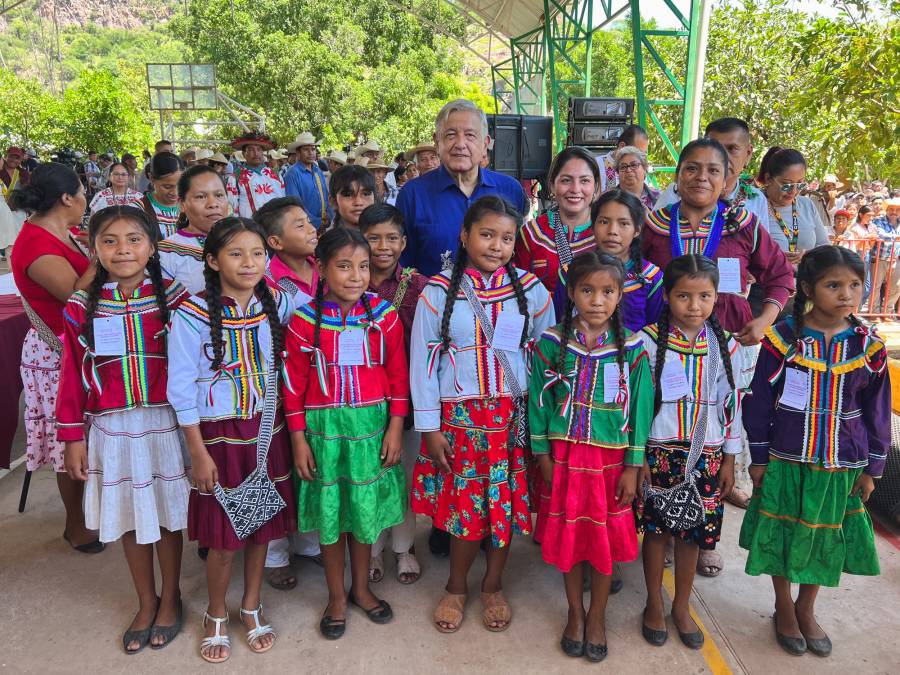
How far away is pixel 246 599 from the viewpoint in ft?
7.75

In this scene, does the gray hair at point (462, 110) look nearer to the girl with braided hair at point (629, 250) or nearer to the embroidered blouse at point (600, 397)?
the girl with braided hair at point (629, 250)

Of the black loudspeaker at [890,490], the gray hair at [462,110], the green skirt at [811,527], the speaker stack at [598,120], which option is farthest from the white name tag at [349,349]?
the speaker stack at [598,120]

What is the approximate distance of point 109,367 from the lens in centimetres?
217

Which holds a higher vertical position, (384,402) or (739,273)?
(739,273)

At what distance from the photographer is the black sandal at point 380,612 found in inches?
96.8

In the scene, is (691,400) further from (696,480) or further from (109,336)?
(109,336)

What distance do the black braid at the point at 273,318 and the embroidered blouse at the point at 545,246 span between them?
103 cm

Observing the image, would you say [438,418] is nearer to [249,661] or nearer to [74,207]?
[249,661]

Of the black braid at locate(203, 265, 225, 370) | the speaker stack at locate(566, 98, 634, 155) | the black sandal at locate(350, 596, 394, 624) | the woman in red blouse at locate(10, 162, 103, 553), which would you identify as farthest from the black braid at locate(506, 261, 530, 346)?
the speaker stack at locate(566, 98, 634, 155)

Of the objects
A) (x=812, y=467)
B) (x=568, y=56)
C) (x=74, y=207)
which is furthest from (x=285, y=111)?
(x=812, y=467)

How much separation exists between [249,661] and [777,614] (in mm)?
1956

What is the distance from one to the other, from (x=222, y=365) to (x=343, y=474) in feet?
1.93

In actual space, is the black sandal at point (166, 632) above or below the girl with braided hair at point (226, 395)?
below

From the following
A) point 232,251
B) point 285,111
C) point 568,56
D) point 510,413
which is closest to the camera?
point 232,251
